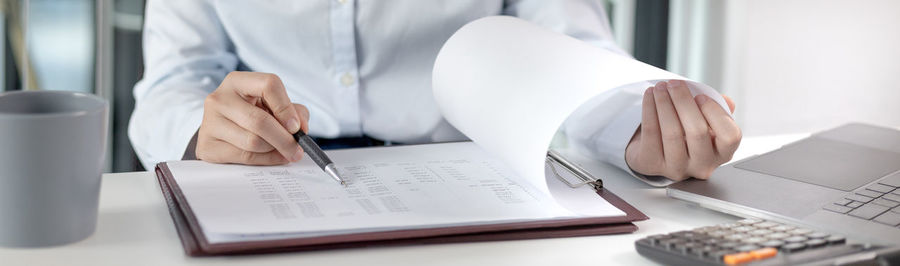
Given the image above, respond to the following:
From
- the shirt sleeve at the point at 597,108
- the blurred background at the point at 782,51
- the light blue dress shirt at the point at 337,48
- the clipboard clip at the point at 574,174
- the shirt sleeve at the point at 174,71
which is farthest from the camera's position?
the blurred background at the point at 782,51

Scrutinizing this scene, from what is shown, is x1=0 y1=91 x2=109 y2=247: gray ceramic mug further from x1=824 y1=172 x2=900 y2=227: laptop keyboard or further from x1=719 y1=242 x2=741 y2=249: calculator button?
x1=824 y1=172 x2=900 y2=227: laptop keyboard

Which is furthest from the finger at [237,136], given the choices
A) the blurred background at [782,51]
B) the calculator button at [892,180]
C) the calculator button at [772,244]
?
the blurred background at [782,51]

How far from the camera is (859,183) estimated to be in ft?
2.20

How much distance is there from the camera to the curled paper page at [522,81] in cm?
59

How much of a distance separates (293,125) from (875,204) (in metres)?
0.47

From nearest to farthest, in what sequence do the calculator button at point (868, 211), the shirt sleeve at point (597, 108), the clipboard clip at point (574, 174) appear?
the calculator button at point (868, 211) → the clipboard clip at point (574, 174) → the shirt sleeve at point (597, 108)

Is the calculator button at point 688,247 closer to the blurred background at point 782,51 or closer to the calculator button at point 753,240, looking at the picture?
the calculator button at point 753,240

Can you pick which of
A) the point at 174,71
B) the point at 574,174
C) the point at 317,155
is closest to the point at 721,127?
the point at 574,174

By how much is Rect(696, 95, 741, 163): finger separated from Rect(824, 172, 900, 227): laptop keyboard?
98 mm

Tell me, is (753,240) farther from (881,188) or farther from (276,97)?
(276,97)

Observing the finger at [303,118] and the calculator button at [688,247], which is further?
the finger at [303,118]

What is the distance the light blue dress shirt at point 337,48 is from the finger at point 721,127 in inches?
14.4

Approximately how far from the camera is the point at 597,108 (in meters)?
0.90

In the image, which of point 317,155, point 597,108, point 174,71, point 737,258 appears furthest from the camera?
point 174,71
